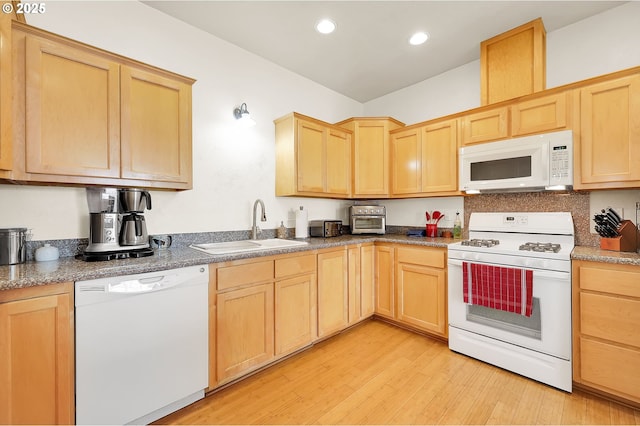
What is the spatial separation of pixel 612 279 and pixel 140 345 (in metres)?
2.82

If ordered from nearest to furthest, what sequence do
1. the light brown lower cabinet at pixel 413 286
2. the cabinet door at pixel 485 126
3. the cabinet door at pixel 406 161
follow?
the cabinet door at pixel 485 126, the light brown lower cabinet at pixel 413 286, the cabinet door at pixel 406 161

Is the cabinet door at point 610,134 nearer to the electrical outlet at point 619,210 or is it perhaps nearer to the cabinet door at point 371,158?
the electrical outlet at point 619,210

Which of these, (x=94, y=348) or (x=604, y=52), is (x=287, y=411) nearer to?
(x=94, y=348)

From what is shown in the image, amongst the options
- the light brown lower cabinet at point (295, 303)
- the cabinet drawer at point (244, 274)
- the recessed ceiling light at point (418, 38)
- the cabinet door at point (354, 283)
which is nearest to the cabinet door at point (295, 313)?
the light brown lower cabinet at point (295, 303)

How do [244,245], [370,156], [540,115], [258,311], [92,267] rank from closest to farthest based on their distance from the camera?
[92,267] < [258,311] < [540,115] < [244,245] < [370,156]

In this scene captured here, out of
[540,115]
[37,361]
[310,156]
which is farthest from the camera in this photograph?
[310,156]

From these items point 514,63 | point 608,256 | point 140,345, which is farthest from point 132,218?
point 514,63

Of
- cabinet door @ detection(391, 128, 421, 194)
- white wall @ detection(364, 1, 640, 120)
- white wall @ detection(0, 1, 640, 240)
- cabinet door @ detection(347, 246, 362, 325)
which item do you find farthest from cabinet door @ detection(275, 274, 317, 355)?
white wall @ detection(364, 1, 640, 120)

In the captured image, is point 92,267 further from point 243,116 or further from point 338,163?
point 338,163

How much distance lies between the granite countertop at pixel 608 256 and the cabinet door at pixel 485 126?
1091mm

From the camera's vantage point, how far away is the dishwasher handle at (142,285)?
4.40 feet

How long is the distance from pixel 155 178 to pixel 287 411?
1726 mm

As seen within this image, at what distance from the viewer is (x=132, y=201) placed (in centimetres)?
172

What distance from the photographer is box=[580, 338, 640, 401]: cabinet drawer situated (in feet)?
5.16
